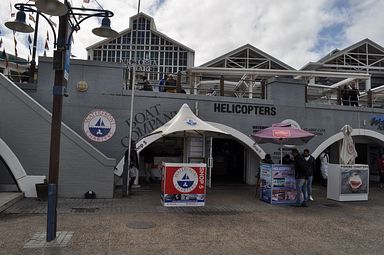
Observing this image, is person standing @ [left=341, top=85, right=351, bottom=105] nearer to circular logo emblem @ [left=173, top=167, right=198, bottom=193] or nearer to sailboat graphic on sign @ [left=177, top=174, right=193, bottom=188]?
circular logo emblem @ [left=173, top=167, right=198, bottom=193]

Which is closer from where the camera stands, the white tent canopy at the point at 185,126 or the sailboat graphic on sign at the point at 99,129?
the white tent canopy at the point at 185,126

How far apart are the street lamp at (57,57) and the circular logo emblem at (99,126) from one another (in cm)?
622

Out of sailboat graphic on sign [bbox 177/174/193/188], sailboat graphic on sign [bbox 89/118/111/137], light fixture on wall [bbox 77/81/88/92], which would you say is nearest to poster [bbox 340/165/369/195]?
sailboat graphic on sign [bbox 177/174/193/188]

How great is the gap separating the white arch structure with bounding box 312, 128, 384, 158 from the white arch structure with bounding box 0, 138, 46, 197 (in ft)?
36.7

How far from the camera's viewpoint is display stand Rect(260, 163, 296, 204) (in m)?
11.0

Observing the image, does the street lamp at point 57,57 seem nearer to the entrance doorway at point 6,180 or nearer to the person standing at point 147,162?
the entrance doorway at point 6,180

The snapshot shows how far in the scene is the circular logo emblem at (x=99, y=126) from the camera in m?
13.4

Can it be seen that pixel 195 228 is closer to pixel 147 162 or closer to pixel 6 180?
pixel 6 180

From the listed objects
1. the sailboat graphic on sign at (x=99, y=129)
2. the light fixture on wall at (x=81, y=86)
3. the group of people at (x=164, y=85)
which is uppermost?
the group of people at (x=164, y=85)

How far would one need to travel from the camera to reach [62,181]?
11.1 meters

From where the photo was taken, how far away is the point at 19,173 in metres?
10.8

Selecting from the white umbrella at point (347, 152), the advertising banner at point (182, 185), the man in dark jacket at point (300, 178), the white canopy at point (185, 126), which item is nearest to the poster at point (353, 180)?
the white umbrella at point (347, 152)

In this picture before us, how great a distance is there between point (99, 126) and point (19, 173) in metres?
3.47

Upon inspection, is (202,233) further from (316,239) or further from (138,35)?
(138,35)
